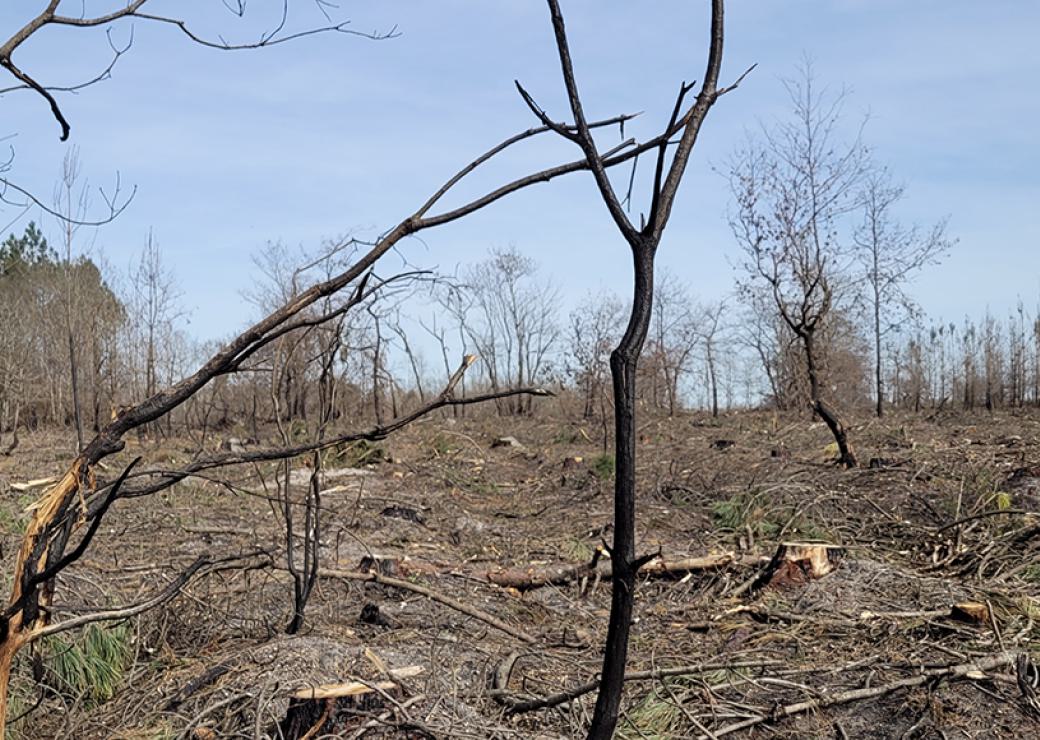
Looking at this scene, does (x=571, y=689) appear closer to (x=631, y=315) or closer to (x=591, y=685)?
(x=591, y=685)

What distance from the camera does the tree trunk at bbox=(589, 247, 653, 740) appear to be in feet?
4.79

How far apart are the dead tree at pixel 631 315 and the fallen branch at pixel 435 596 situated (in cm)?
358

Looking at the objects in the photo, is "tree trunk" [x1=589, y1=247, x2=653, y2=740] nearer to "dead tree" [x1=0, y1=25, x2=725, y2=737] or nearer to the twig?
"dead tree" [x1=0, y1=25, x2=725, y2=737]

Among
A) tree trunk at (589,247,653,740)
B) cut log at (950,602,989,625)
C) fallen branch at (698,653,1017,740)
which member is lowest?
fallen branch at (698,653,1017,740)

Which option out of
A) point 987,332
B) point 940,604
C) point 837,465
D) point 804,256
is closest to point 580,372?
point 804,256

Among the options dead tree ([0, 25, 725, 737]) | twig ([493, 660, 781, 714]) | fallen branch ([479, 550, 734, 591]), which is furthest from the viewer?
fallen branch ([479, 550, 734, 591])

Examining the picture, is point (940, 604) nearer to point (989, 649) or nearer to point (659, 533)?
point (989, 649)

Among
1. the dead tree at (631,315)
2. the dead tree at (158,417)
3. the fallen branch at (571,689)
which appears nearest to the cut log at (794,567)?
the fallen branch at (571,689)

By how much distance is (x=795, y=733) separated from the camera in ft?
12.6

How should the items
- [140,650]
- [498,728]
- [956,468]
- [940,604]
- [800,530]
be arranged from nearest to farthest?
[498,728], [140,650], [940,604], [800,530], [956,468]

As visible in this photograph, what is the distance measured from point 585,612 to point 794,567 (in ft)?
4.39

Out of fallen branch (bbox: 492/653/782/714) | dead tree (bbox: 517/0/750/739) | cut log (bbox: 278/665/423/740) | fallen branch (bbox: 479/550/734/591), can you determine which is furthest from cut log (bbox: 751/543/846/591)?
dead tree (bbox: 517/0/750/739)

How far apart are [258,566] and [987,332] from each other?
19.9 m

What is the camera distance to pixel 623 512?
4.80ft
